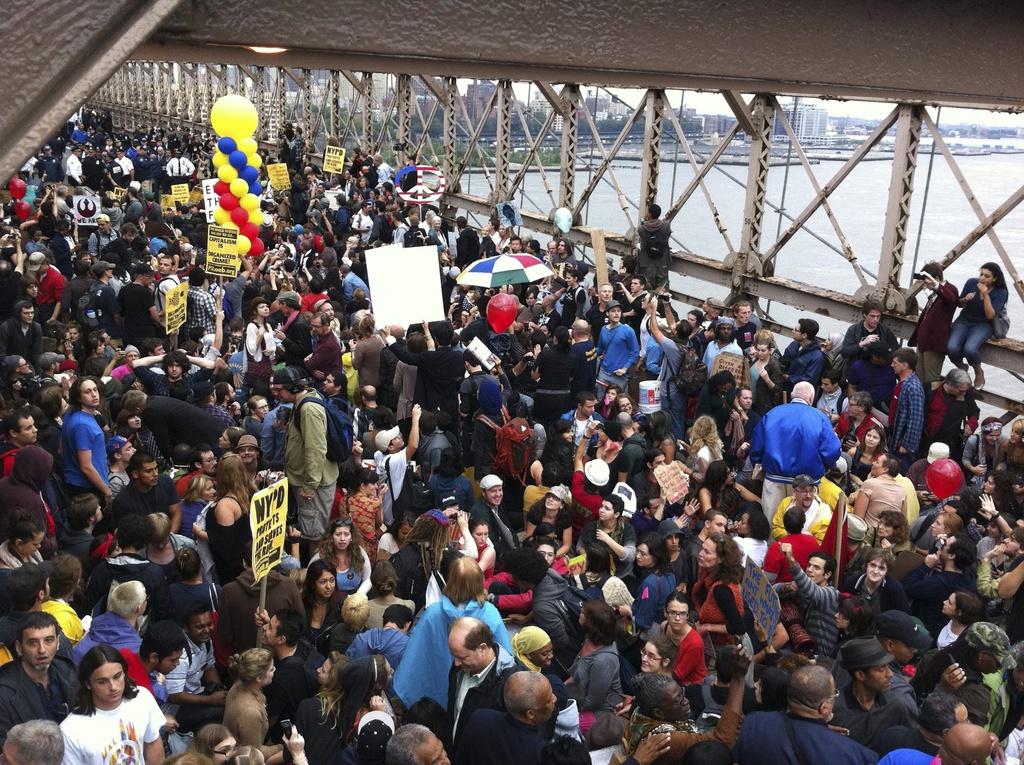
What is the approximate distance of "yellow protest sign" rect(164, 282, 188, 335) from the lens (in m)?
8.97

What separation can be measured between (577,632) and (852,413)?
3573 mm

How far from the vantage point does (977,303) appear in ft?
29.3

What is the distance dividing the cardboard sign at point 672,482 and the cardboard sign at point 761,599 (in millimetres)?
1770

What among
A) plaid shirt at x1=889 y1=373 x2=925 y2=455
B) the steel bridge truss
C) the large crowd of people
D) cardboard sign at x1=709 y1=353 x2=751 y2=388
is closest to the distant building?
the steel bridge truss

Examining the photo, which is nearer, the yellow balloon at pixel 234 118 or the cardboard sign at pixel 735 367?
the cardboard sign at pixel 735 367

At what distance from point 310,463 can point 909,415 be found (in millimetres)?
4676

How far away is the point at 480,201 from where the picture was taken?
18.7 m

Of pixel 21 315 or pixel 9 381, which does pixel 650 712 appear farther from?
pixel 21 315

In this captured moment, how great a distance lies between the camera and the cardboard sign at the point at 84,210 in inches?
530

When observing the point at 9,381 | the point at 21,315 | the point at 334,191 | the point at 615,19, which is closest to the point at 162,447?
the point at 9,381

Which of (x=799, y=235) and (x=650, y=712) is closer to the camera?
(x=650, y=712)

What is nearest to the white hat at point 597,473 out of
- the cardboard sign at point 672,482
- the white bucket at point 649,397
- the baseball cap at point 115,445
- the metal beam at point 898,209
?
the cardboard sign at point 672,482

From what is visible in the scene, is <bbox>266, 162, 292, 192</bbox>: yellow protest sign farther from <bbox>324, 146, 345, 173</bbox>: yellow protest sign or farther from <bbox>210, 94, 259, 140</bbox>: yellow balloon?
Answer: <bbox>210, 94, 259, 140</bbox>: yellow balloon

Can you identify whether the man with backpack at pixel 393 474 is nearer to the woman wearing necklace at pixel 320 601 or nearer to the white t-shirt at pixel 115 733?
the woman wearing necklace at pixel 320 601
